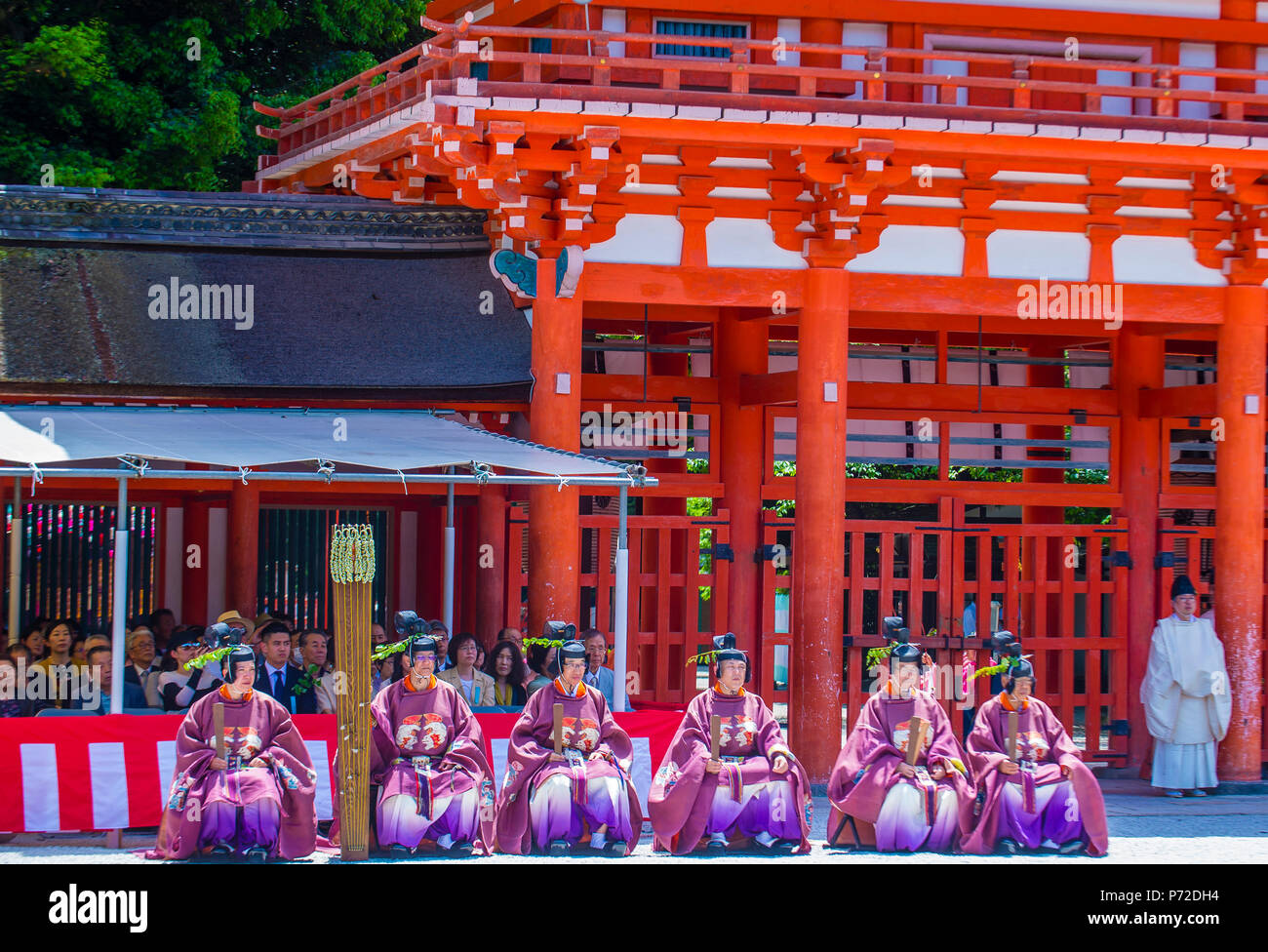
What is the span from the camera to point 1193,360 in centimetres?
1477

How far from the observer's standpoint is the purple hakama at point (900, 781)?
9578 millimetres

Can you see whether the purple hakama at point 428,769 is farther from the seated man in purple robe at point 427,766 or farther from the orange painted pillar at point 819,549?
the orange painted pillar at point 819,549

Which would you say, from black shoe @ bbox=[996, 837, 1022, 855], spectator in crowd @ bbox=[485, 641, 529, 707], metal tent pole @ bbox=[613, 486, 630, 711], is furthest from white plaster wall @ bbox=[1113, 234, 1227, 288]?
spectator in crowd @ bbox=[485, 641, 529, 707]

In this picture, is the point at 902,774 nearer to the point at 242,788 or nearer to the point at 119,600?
the point at 242,788

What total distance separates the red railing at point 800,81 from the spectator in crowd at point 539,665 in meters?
3.74

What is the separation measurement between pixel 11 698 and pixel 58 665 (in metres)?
0.60

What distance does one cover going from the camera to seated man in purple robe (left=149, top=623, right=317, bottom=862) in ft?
29.3

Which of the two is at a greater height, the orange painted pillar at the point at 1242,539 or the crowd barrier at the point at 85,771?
the orange painted pillar at the point at 1242,539

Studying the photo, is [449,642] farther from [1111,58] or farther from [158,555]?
[1111,58]

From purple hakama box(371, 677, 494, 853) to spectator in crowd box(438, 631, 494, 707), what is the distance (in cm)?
127

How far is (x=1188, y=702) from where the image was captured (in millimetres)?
12367

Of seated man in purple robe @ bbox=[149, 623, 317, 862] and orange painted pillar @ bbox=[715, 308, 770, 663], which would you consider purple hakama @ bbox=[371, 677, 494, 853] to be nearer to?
seated man in purple robe @ bbox=[149, 623, 317, 862]

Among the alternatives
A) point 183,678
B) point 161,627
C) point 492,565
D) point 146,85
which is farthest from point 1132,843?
point 146,85

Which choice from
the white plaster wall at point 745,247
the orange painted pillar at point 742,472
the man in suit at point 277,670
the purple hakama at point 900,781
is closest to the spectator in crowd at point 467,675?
the man in suit at point 277,670
